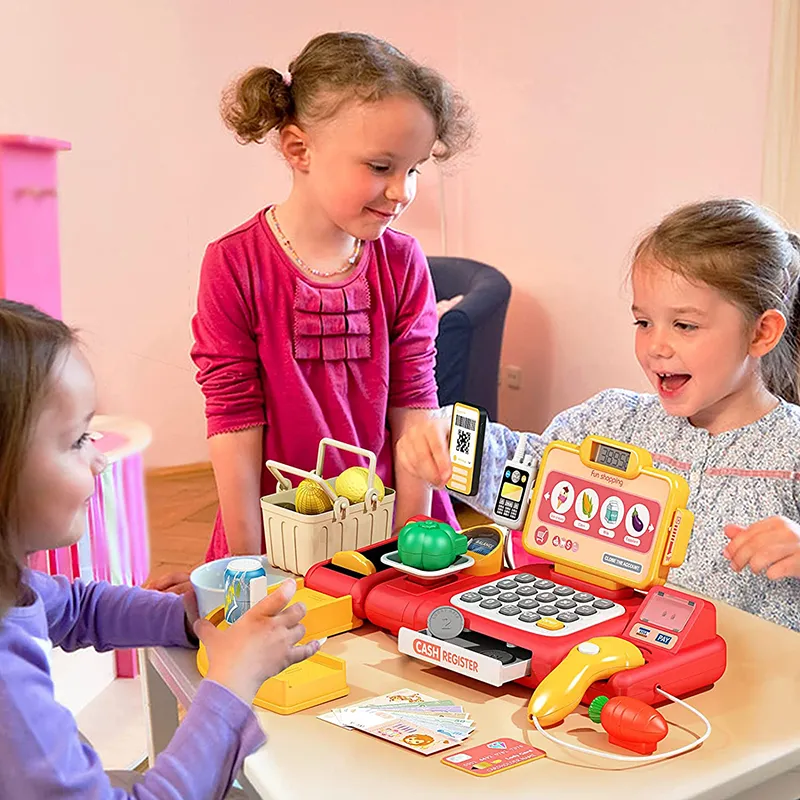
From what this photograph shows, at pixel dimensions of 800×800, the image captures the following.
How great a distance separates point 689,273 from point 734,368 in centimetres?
13

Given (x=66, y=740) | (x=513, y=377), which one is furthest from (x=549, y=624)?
(x=513, y=377)

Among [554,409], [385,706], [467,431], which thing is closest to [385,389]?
[467,431]

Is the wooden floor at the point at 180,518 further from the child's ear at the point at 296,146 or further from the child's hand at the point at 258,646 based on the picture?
the child's hand at the point at 258,646

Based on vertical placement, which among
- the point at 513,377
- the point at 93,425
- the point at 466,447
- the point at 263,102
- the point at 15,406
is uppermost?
the point at 263,102

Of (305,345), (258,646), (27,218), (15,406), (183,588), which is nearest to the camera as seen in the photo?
(15,406)

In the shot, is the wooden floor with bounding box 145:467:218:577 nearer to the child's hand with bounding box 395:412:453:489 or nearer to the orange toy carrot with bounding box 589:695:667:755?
the child's hand with bounding box 395:412:453:489

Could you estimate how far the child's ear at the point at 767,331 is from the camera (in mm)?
1402

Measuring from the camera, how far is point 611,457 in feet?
3.46

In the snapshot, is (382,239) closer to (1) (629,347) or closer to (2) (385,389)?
(2) (385,389)

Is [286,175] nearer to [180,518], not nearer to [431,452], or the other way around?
[180,518]

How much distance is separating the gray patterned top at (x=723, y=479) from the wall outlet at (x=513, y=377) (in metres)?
2.28

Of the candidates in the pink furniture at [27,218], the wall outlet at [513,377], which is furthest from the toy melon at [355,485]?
the wall outlet at [513,377]

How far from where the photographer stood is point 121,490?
7.10 ft

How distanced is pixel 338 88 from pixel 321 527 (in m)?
0.58
